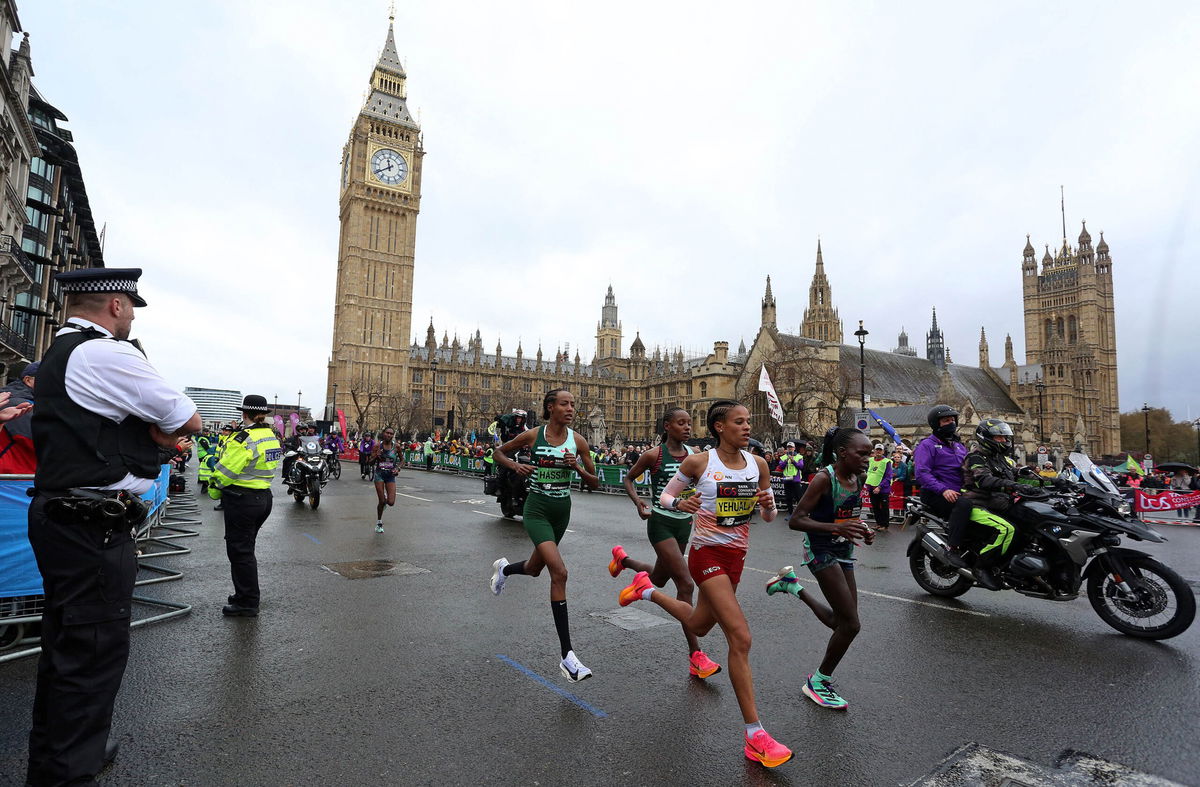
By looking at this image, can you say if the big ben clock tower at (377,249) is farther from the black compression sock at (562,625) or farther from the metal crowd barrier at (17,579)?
the black compression sock at (562,625)

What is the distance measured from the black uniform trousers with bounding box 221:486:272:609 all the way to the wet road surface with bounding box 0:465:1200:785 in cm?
26

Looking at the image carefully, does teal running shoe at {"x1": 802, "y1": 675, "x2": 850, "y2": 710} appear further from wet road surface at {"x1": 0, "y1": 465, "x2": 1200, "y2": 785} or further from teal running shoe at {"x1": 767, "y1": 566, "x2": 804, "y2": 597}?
teal running shoe at {"x1": 767, "y1": 566, "x2": 804, "y2": 597}

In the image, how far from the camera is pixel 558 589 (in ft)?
14.6

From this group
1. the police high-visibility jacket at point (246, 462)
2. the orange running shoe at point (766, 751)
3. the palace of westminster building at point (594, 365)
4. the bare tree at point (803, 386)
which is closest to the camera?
the orange running shoe at point (766, 751)

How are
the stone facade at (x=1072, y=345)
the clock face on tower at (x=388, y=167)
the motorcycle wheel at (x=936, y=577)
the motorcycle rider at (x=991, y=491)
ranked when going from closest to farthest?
the motorcycle rider at (x=991, y=491) < the motorcycle wheel at (x=936, y=577) < the stone facade at (x=1072, y=345) < the clock face on tower at (x=388, y=167)

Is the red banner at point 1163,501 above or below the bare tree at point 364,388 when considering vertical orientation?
below

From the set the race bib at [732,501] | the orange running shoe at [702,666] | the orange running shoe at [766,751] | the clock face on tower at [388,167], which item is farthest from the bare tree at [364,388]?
the orange running shoe at [766,751]

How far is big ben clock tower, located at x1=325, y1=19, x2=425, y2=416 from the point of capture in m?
78.8

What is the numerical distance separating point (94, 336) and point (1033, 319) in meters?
115

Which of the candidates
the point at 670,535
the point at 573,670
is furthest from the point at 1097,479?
the point at 573,670

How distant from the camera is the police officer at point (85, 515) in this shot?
2531 millimetres

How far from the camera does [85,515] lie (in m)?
2.63

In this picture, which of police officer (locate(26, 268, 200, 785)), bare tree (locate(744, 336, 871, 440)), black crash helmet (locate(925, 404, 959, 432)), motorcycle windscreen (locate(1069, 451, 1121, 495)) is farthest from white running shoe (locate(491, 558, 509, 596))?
bare tree (locate(744, 336, 871, 440))

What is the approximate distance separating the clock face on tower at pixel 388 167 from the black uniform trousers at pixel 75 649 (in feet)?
290
